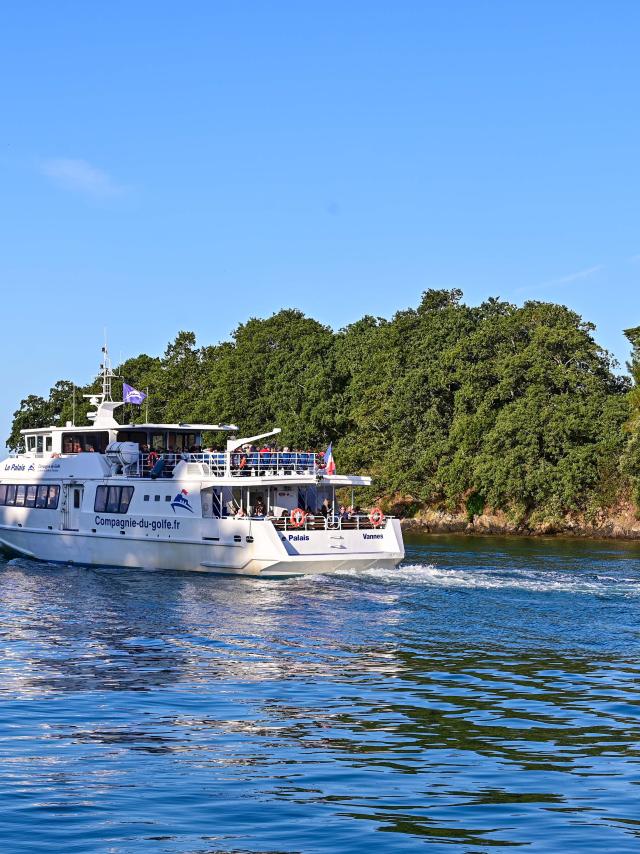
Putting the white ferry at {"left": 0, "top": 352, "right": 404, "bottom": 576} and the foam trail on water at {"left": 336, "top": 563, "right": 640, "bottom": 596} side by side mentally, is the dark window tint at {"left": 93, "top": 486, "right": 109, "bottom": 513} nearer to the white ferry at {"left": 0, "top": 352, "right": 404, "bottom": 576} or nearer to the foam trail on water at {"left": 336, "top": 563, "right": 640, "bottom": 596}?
the white ferry at {"left": 0, "top": 352, "right": 404, "bottom": 576}

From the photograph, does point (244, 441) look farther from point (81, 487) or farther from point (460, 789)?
point (460, 789)

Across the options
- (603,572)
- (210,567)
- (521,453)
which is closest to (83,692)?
(210,567)

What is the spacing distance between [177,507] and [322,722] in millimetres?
26569

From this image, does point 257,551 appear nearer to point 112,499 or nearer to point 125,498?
point 125,498

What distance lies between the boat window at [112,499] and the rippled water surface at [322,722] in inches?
388

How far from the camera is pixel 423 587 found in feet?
127

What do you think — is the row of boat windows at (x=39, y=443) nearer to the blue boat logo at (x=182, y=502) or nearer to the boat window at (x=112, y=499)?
the boat window at (x=112, y=499)

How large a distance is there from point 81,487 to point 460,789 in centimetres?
3618

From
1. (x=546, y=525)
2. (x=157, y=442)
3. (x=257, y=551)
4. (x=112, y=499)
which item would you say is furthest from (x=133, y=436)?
(x=546, y=525)

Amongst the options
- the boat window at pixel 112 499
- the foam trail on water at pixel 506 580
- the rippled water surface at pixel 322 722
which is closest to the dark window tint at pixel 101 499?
the boat window at pixel 112 499

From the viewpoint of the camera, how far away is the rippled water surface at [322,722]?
14.1 meters

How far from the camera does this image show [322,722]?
19.7 meters

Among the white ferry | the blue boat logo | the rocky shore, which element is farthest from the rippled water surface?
the rocky shore

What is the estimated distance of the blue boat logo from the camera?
4528cm
